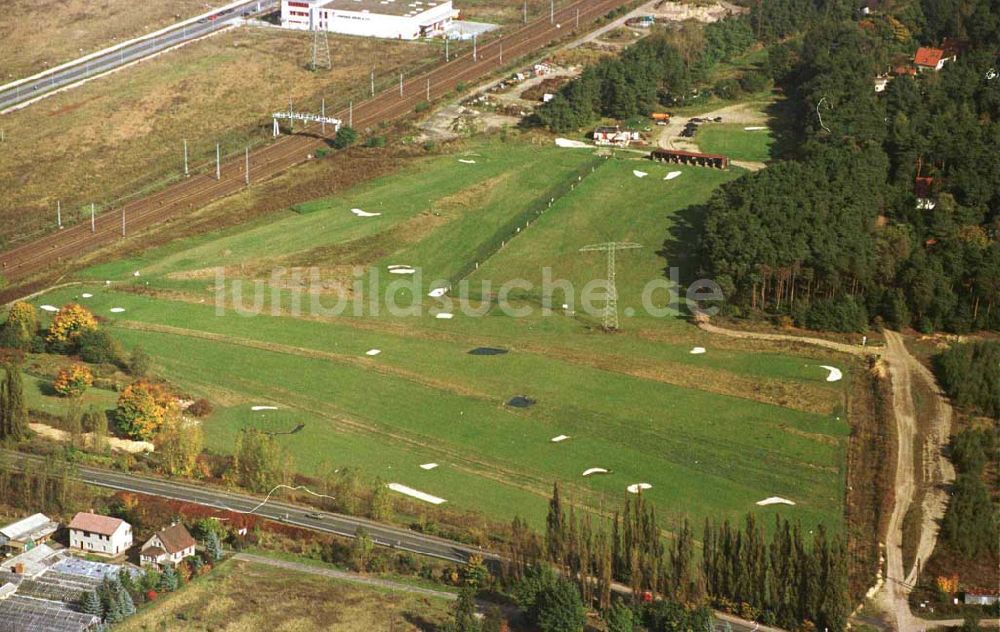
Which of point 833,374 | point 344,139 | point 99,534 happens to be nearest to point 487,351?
point 833,374

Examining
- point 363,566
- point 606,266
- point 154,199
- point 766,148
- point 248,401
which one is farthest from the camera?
point 766,148

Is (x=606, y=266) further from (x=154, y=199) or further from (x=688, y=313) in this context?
(x=154, y=199)

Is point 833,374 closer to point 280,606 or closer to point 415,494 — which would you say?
point 415,494

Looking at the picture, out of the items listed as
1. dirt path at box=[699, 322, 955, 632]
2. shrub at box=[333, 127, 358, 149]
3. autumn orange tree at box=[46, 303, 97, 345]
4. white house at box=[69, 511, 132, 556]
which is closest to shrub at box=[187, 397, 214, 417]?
autumn orange tree at box=[46, 303, 97, 345]

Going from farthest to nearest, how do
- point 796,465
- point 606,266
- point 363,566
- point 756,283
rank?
point 606,266
point 756,283
point 796,465
point 363,566

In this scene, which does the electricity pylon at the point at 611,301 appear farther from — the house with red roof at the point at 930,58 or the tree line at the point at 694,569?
the house with red roof at the point at 930,58

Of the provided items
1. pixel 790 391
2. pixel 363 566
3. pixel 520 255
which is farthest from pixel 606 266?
pixel 363 566

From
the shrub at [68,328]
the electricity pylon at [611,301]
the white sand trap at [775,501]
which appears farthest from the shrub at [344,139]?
the white sand trap at [775,501]
